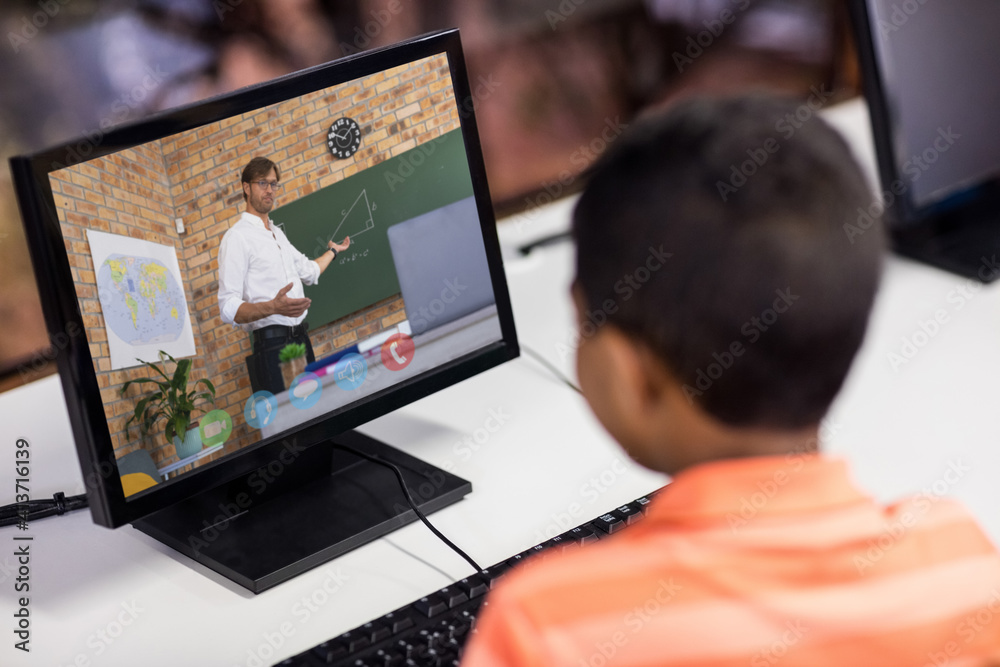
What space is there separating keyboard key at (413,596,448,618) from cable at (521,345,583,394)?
0.46m

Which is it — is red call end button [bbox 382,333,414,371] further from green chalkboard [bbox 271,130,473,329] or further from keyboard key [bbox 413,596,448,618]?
keyboard key [bbox 413,596,448,618]

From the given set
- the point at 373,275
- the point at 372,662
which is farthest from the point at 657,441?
the point at 373,275

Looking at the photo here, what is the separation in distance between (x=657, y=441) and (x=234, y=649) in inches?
18.6

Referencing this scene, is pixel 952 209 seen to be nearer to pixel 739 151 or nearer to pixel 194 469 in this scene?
pixel 739 151

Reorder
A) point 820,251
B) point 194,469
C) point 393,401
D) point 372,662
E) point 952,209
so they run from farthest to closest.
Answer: point 952,209 → point 393,401 → point 194,469 → point 372,662 → point 820,251

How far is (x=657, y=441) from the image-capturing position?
659 millimetres

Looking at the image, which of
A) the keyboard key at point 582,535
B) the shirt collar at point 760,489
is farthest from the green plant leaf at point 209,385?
the shirt collar at point 760,489

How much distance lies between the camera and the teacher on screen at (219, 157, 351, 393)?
3.10ft

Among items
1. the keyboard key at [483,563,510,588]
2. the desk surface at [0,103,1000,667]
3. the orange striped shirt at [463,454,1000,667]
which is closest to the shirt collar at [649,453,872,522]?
the orange striped shirt at [463,454,1000,667]

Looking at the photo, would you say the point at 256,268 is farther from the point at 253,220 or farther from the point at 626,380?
the point at 626,380

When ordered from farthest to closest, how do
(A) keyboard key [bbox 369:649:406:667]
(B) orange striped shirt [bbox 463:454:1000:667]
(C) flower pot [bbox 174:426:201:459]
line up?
(C) flower pot [bbox 174:426:201:459] → (A) keyboard key [bbox 369:649:406:667] → (B) orange striped shirt [bbox 463:454:1000:667]

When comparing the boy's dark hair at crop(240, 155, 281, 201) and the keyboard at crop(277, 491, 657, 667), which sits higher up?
the boy's dark hair at crop(240, 155, 281, 201)

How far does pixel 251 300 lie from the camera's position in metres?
0.95

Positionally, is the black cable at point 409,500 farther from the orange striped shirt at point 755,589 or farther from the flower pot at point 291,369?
the orange striped shirt at point 755,589
